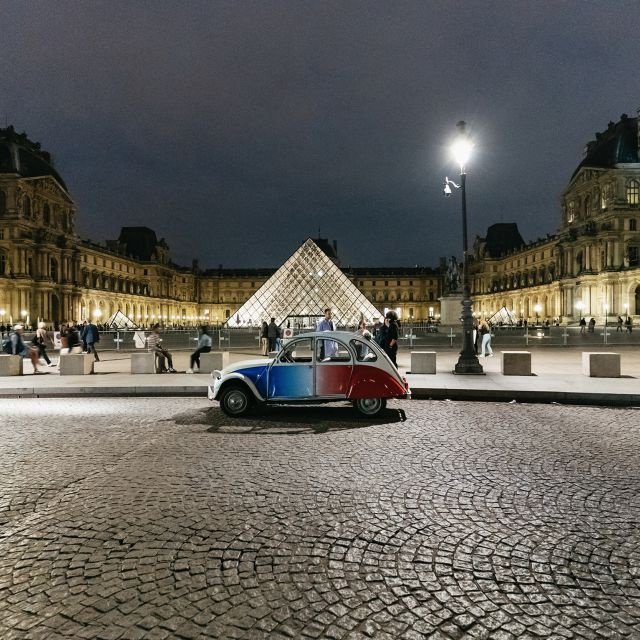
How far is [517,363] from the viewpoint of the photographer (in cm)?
991

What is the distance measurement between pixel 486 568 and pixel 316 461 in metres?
1.98

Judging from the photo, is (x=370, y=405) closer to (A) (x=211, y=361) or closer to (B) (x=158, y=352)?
(A) (x=211, y=361)

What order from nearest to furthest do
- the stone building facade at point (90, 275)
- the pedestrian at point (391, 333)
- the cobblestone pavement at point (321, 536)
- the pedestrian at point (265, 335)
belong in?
the cobblestone pavement at point (321, 536), the pedestrian at point (391, 333), the pedestrian at point (265, 335), the stone building facade at point (90, 275)

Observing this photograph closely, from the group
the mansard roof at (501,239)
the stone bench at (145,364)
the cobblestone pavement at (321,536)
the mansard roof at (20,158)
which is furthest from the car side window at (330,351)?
the mansard roof at (501,239)

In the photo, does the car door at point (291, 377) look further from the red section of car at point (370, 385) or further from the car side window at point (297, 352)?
the red section of car at point (370, 385)

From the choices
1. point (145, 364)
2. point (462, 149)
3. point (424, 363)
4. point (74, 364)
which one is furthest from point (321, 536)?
point (74, 364)

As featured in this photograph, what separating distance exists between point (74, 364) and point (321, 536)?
9919 mm

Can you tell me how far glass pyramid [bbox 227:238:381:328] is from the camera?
109ft

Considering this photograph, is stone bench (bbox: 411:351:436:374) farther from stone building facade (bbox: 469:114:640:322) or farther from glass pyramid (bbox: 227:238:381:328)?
stone building facade (bbox: 469:114:640:322)

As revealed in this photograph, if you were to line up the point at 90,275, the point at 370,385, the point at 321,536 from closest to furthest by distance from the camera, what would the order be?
1. the point at 321,536
2. the point at 370,385
3. the point at 90,275

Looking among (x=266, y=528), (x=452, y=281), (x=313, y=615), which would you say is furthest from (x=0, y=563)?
(x=452, y=281)

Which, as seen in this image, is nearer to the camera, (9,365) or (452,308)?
(9,365)

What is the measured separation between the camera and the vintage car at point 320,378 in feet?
20.2

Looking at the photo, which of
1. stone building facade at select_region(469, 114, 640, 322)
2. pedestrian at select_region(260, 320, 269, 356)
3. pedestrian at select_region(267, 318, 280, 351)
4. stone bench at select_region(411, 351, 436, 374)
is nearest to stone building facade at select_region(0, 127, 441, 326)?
stone building facade at select_region(469, 114, 640, 322)
